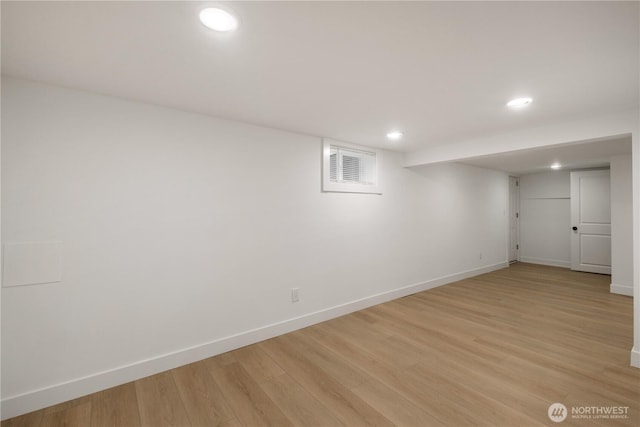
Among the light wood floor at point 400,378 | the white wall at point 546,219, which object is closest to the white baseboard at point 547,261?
the white wall at point 546,219

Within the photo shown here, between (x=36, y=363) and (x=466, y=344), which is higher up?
(x=36, y=363)

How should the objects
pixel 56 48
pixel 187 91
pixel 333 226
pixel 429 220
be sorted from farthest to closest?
pixel 429 220, pixel 333 226, pixel 187 91, pixel 56 48

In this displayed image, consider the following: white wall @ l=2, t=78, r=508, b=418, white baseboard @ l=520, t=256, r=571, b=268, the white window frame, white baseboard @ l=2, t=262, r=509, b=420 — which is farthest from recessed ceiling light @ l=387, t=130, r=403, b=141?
white baseboard @ l=520, t=256, r=571, b=268

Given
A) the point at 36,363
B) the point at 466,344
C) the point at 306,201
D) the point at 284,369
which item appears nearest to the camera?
the point at 36,363

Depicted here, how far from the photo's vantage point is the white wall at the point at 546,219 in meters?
6.29

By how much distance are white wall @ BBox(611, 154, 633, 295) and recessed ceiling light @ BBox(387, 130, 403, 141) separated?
4089 mm

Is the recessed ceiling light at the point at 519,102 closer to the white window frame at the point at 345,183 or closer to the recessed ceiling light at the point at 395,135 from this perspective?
the recessed ceiling light at the point at 395,135

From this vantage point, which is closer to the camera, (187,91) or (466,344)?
(187,91)

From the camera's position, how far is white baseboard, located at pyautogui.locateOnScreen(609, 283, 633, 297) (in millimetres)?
4215

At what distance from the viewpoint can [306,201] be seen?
10.7ft

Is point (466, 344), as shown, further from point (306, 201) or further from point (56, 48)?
point (56, 48)

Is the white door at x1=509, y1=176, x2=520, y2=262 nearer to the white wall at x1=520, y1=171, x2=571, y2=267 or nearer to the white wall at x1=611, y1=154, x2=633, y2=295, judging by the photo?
the white wall at x1=520, y1=171, x2=571, y2=267

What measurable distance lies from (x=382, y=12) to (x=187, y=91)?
157 cm

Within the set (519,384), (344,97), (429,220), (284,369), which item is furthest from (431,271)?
(344,97)
